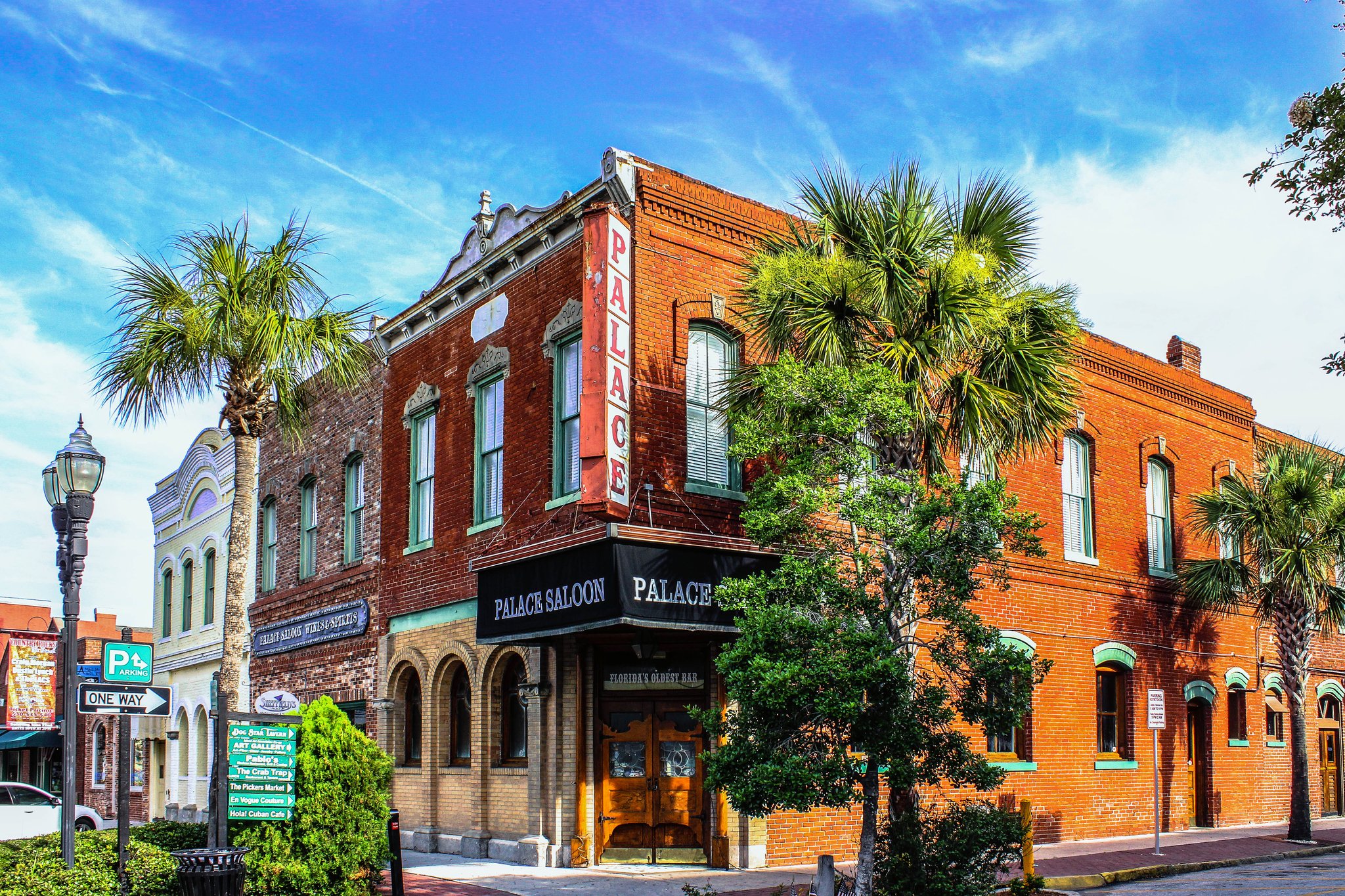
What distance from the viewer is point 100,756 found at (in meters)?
36.4

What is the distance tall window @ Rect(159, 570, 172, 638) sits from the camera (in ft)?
109

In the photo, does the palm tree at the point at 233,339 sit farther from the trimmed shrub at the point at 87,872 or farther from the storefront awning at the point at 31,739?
the storefront awning at the point at 31,739

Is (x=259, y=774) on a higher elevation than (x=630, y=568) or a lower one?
lower

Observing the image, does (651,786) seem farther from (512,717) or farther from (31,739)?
(31,739)

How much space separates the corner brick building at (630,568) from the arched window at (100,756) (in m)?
11.4

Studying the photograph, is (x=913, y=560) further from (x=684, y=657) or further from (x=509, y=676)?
(x=509, y=676)

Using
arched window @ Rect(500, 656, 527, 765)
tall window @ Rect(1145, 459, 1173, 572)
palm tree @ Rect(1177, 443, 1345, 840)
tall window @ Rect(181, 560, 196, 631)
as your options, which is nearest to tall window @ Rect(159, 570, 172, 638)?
tall window @ Rect(181, 560, 196, 631)

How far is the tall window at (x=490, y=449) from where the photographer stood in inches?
755

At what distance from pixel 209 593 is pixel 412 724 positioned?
38.2 feet

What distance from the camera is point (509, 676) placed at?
18.6m

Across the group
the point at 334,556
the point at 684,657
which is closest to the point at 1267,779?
the point at 684,657

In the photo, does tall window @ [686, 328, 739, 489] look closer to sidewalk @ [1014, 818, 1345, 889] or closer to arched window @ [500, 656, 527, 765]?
arched window @ [500, 656, 527, 765]

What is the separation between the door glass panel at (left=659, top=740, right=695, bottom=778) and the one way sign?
6.43 meters

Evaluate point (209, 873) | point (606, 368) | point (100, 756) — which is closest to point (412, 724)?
point (606, 368)
